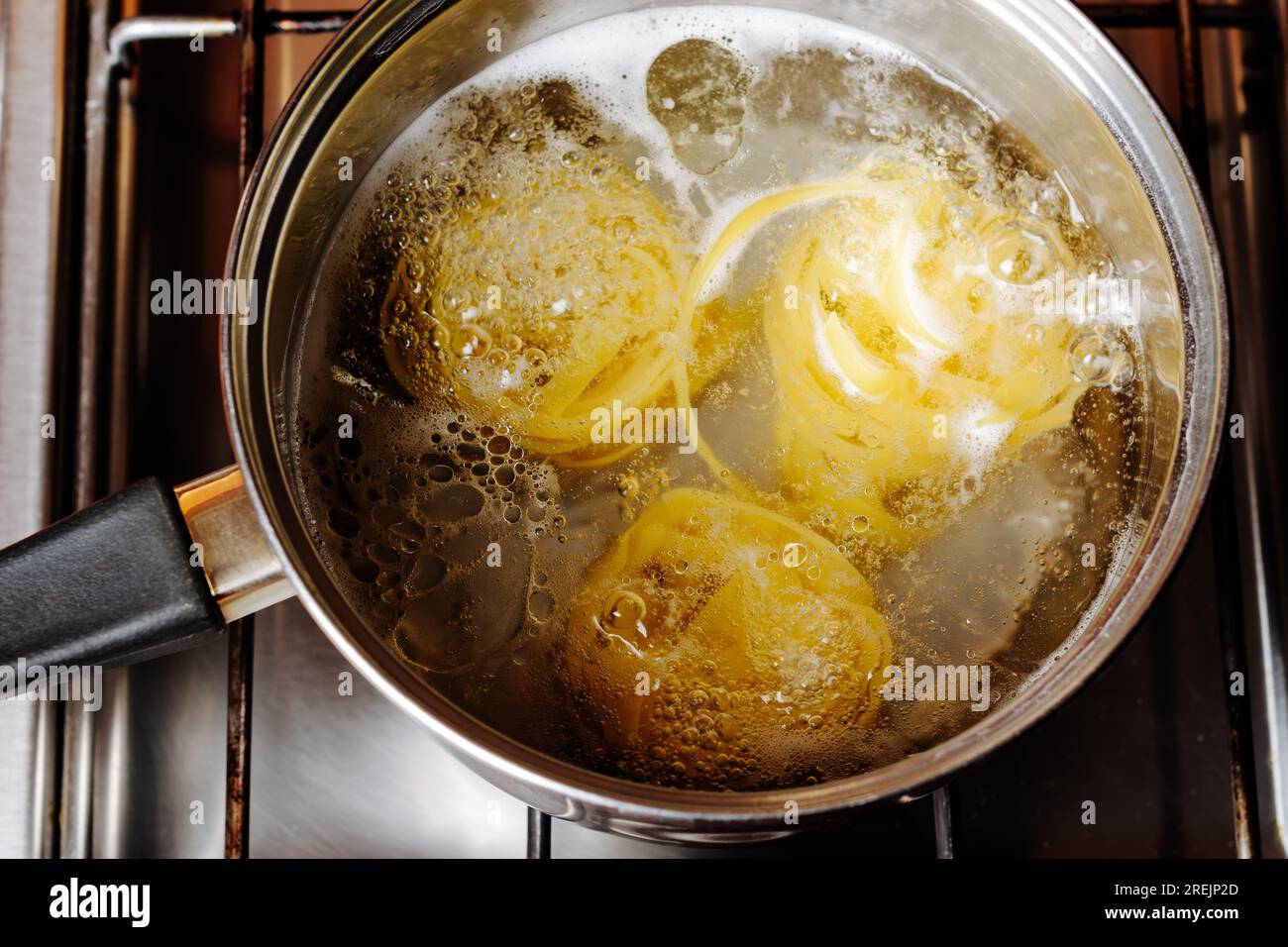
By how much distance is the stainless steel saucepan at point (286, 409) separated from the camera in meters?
0.54

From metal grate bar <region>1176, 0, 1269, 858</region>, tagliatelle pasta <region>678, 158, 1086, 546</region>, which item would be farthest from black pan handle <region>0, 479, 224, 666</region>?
metal grate bar <region>1176, 0, 1269, 858</region>

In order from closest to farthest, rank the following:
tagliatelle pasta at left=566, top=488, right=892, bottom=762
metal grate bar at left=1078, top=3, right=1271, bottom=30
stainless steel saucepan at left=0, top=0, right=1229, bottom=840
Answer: stainless steel saucepan at left=0, top=0, right=1229, bottom=840 → tagliatelle pasta at left=566, top=488, right=892, bottom=762 → metal grate bar at left=1078, top=3, right=1271, bottom=30

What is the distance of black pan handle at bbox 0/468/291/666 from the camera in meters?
0.59

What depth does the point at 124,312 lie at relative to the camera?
2.70 ft

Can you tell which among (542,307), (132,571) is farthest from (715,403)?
(132,571)

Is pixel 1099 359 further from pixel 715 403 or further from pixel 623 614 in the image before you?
pixel 623 614

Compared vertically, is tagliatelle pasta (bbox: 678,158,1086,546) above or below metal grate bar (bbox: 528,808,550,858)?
above

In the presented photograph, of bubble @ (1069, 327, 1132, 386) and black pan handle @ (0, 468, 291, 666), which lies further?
bubble @ (1069, 327, 1132, 386)

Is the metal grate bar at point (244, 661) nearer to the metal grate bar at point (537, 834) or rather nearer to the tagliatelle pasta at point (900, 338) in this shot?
the metal grate bar at point (537, 834)

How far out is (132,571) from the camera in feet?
1.93

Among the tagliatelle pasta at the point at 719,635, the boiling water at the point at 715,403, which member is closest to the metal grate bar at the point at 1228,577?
the boiling water at the point at 715,403

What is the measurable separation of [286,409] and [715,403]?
0.30 metres

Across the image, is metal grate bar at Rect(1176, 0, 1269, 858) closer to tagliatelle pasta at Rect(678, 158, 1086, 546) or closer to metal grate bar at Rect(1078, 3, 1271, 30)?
metal grate bar at Rect(1078, 3, 1271, 30)
